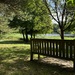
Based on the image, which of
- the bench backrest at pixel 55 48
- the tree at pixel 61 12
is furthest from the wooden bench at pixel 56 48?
the tree at pixel 61 12

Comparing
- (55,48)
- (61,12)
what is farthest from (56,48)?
(61,12)

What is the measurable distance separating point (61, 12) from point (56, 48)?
16.2ft

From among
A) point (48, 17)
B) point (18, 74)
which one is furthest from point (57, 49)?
point (48, 17)

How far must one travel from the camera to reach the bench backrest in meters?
5.97

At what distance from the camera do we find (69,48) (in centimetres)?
607

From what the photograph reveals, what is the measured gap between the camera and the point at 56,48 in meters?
6.50

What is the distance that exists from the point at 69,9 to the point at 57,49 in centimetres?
475

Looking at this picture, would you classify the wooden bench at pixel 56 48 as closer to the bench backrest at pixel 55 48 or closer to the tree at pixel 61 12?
the bench backrest at pixel 55 48

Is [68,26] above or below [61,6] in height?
below

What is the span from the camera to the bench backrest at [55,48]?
19.6 ft

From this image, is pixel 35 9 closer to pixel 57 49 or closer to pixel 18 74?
pixel 57 49

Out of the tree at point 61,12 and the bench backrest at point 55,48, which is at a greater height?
the tree at point 61,12

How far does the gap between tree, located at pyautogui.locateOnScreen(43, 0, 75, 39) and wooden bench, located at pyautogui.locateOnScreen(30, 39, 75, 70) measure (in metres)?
3.60

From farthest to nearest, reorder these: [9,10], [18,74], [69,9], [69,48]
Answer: [69,9] → [9,10] → [69,48] → [18,74]
